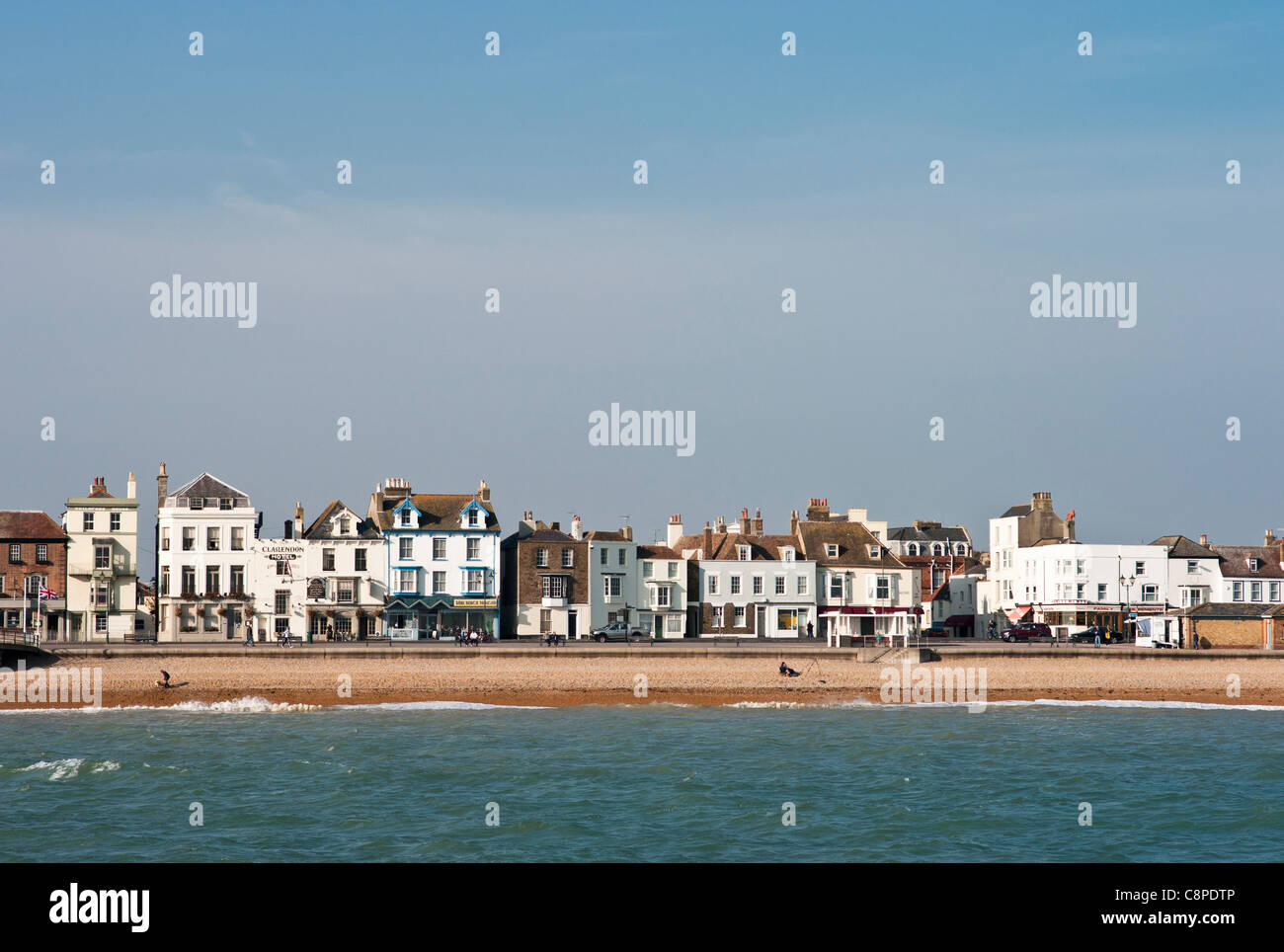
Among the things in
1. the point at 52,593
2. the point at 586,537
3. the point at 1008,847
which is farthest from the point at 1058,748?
the point at 52,593

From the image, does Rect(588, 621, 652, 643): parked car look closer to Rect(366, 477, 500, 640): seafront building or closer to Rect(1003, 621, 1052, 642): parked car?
Rect(366, 477, 500, 640): seafront building

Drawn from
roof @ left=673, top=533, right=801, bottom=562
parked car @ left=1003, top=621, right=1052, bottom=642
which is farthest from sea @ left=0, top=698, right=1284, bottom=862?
roof @ left=673, top=533, right=801, bottom=562

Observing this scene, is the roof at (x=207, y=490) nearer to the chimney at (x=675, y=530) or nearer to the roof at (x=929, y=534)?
the chimney at (x=675, y=530)

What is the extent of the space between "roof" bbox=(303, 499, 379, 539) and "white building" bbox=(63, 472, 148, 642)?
10.2 m

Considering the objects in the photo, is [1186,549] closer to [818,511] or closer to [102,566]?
[818,511]

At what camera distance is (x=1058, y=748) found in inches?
1725

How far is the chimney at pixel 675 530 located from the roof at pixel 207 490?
28.3 meters

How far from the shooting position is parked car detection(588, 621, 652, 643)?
73819mm

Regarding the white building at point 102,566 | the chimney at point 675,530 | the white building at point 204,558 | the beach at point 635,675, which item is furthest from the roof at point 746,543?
the white building at point 102,566

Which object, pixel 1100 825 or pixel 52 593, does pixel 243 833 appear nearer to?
pixel 1100 825
